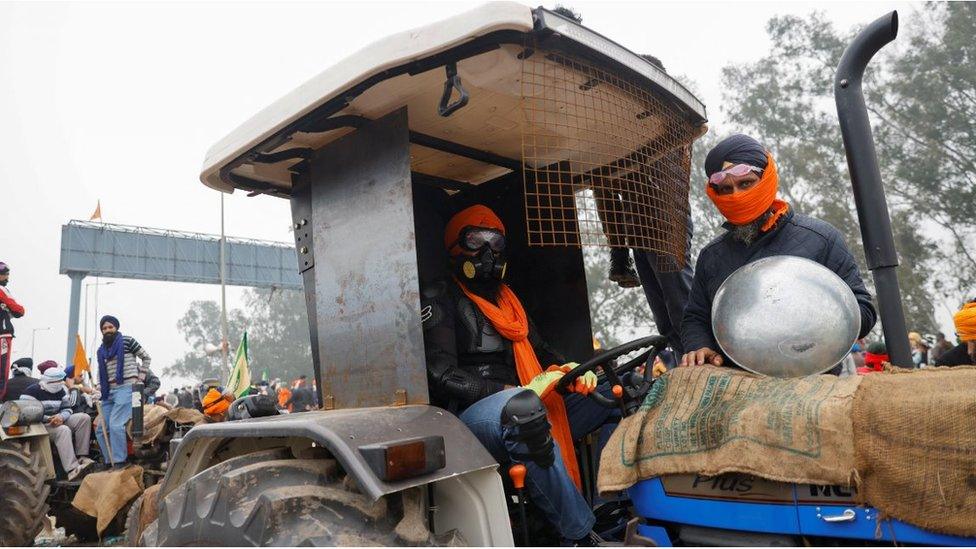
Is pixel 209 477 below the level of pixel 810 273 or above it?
below

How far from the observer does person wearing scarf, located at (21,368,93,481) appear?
7426 mm

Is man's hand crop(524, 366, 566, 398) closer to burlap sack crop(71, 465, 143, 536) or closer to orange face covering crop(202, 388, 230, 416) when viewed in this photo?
orange face covering crop(202, 388, 230, 416)

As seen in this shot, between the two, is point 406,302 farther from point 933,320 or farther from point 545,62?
point 933,320

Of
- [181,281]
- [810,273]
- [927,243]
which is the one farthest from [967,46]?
[181,281]

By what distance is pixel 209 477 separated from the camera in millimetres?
2195

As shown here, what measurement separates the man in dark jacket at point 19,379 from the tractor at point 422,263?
717 centimetres

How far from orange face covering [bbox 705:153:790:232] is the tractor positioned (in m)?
0.31

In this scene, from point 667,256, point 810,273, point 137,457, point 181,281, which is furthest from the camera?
point 181,281

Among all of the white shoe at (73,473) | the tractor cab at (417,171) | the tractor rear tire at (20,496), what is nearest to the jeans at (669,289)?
the tractor cab at (417,171)

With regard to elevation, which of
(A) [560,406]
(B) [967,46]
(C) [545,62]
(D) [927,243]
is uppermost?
(B) [967,46]

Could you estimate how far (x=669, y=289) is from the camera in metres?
3.69

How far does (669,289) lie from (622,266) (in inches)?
11.4

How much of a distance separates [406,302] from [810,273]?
1.33 meters

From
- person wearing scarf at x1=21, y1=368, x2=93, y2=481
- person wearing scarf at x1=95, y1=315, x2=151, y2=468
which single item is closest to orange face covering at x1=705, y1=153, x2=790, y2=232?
person wearing scarf at x1=95, y1=315, x2=151, y2=468
